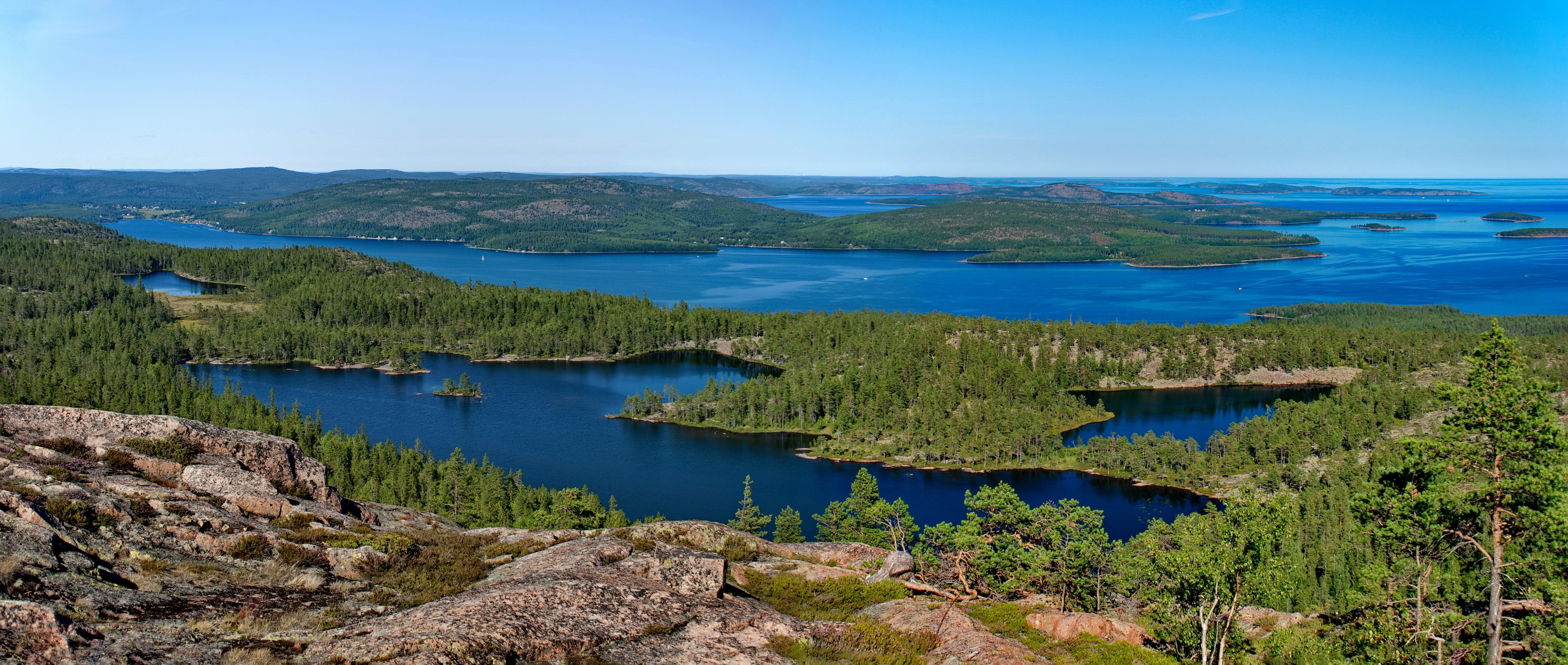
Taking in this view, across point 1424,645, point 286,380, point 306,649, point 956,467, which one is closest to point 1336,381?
point 956,467

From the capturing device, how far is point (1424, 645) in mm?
26750

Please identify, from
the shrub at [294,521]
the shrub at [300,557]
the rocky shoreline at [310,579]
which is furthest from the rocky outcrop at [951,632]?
the shrub at [294,521]

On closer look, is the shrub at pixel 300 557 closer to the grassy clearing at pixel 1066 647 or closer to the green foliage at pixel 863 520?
the grassy clearing at pixel 1066 647

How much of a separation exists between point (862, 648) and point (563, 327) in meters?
163

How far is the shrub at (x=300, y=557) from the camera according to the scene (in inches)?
829

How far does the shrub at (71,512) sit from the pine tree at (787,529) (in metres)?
48.8

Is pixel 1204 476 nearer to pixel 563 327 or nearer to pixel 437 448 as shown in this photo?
pixel 437 448

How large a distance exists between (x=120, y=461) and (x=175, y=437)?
2147mm

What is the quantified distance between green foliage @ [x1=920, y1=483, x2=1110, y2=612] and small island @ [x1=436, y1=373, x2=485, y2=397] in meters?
98.0

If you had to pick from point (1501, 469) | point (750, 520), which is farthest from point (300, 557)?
point (750, 520)

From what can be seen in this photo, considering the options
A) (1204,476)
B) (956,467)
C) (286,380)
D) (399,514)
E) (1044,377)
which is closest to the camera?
(399,514)

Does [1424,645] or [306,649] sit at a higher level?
[306,649]

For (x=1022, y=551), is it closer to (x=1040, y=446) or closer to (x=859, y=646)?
(x=859, y=646)

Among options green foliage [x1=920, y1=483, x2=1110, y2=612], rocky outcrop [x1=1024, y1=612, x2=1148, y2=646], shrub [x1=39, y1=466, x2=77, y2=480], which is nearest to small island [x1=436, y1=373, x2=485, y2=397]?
green foliage [x1=920, y1=483, x2=1110, y2=612]
